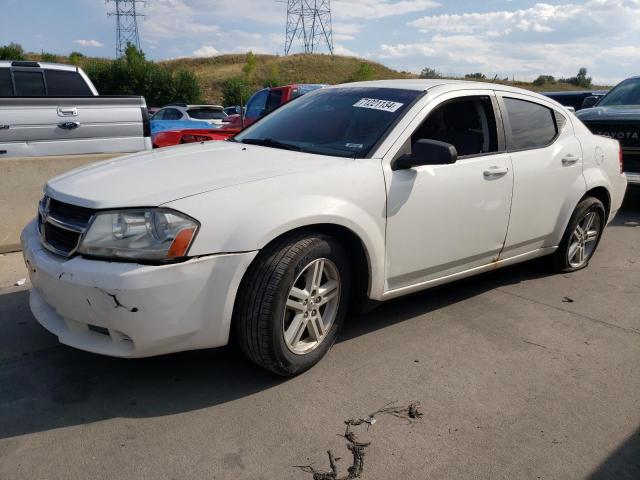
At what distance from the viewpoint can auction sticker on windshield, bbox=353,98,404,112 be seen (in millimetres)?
3639

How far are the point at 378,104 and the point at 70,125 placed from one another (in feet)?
13.4

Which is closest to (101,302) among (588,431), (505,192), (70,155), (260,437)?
(260,437)

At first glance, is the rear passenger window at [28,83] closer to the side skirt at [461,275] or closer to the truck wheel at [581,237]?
the side skirt at [461,275]

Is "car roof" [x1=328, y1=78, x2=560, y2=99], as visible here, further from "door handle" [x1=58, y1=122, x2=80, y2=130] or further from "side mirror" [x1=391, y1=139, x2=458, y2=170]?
"door handle" [x1=58, y1=122, x2=80, y2=130]

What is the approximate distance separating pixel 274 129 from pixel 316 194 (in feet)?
3.94

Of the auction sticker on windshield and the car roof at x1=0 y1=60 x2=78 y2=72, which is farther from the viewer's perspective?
the car roof at x1=0 y1=60 x2=78 y2=72

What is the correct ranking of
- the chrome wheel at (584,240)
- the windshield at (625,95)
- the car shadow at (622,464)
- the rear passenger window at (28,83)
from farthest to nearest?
the windshield at (625,95) → the rear passenger window at (28,83) → the chrome wheel at (584,240) → the car shadow at (622,464)

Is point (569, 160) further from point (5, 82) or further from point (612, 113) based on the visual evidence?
point (5, 82)

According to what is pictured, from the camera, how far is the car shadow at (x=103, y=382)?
276 centimetres

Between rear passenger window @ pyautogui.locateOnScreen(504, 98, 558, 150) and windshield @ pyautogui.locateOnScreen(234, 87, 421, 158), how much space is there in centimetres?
94

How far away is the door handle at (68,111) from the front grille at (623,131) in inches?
267

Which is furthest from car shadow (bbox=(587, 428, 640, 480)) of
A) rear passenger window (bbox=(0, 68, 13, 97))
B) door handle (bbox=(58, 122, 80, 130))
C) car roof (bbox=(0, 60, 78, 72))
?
rear passenger window (bbox=(0, 68, 13, 97))

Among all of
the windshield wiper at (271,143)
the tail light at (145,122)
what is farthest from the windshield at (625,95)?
the windshield wiper at (271,143)

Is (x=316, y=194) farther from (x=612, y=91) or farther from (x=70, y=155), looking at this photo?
(x=612, y=91)
